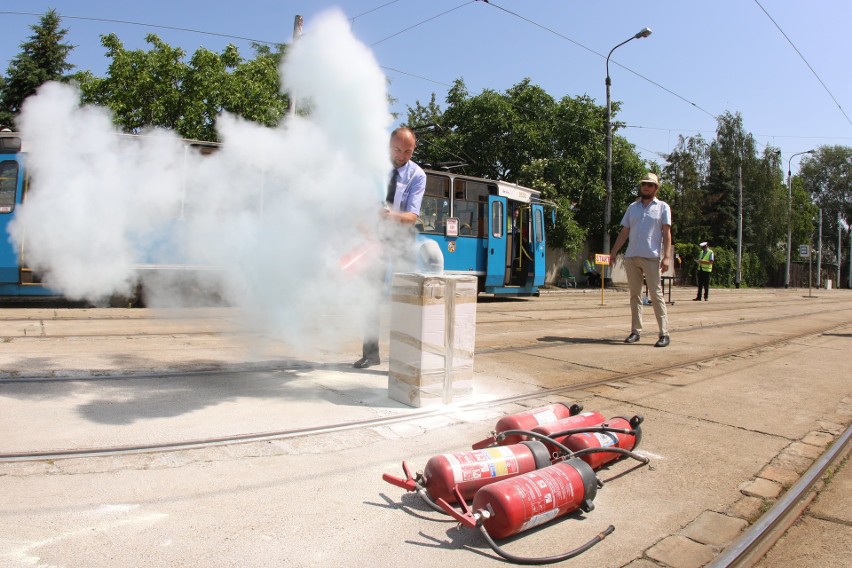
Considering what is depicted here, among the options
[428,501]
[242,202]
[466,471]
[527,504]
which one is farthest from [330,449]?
[242,202]

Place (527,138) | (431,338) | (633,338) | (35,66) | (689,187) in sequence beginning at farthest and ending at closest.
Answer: (689,187)
(527,138)
(35,66)
(633,338)
(431,338)

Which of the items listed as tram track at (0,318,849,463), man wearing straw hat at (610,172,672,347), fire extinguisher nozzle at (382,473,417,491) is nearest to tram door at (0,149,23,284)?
tram track at (0,318,849,463)

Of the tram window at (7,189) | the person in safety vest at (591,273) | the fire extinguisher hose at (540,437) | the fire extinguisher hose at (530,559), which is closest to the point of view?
the fire extinguisher hose at (530,559)

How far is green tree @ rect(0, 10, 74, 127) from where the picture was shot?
21.3 metres

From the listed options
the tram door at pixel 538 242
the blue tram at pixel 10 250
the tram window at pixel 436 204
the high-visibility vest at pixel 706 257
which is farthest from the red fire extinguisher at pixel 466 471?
the high-visibility vest at pixel 706 257

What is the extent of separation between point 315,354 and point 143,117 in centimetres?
1366

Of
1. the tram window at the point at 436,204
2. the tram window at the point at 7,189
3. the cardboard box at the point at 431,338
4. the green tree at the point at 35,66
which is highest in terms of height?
the green tree at the point at 35,66

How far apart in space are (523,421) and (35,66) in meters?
26.1

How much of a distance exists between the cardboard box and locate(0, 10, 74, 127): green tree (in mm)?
21649

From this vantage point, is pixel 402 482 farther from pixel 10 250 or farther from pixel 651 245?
pixel 10 250

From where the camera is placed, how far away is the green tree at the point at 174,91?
16.2 metres

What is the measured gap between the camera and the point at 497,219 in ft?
57.9

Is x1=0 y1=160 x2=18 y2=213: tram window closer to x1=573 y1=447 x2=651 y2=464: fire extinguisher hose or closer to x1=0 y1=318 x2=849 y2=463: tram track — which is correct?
x1=0 y1=318 x2=849 y2=463: tram track

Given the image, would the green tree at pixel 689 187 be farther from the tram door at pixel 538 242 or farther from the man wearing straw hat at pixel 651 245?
the man wearing straw hat at pixel 651 245
